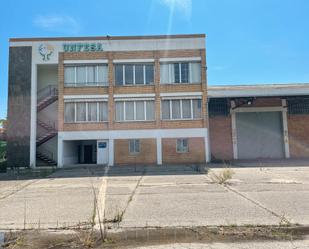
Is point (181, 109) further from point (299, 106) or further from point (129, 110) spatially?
point (299, 106)

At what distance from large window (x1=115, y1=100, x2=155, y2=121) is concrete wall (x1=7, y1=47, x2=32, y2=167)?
8.03 meters

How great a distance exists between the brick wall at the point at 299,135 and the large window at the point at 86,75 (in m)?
18.5

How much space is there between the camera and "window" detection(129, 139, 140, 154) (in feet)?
84.3

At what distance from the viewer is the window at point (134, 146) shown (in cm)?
2569

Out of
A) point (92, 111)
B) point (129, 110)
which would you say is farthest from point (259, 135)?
point (92, 111)

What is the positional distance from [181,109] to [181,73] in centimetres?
334

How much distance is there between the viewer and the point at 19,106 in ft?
83.7

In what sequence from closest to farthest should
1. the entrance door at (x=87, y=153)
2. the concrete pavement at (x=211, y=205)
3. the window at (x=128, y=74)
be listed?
the concrete pavement at (x=211, y=205), the window at (x=128, y=74), the entrance door at (x=87, y=153)

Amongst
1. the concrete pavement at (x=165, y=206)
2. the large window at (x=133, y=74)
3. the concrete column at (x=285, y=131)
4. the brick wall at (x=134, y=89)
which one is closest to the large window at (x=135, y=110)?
the brick wall at (x=134, y=89)

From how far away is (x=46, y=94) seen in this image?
90.4 feet

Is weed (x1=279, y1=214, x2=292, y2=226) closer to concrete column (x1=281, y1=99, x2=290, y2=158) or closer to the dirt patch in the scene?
the dirt patch

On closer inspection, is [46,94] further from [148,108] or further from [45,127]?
[148,108]

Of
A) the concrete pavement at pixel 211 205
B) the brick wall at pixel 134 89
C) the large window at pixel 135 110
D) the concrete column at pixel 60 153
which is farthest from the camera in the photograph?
the large window at pixel 135 110

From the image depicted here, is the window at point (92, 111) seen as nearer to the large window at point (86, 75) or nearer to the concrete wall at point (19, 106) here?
the large window at point (86, 75)
